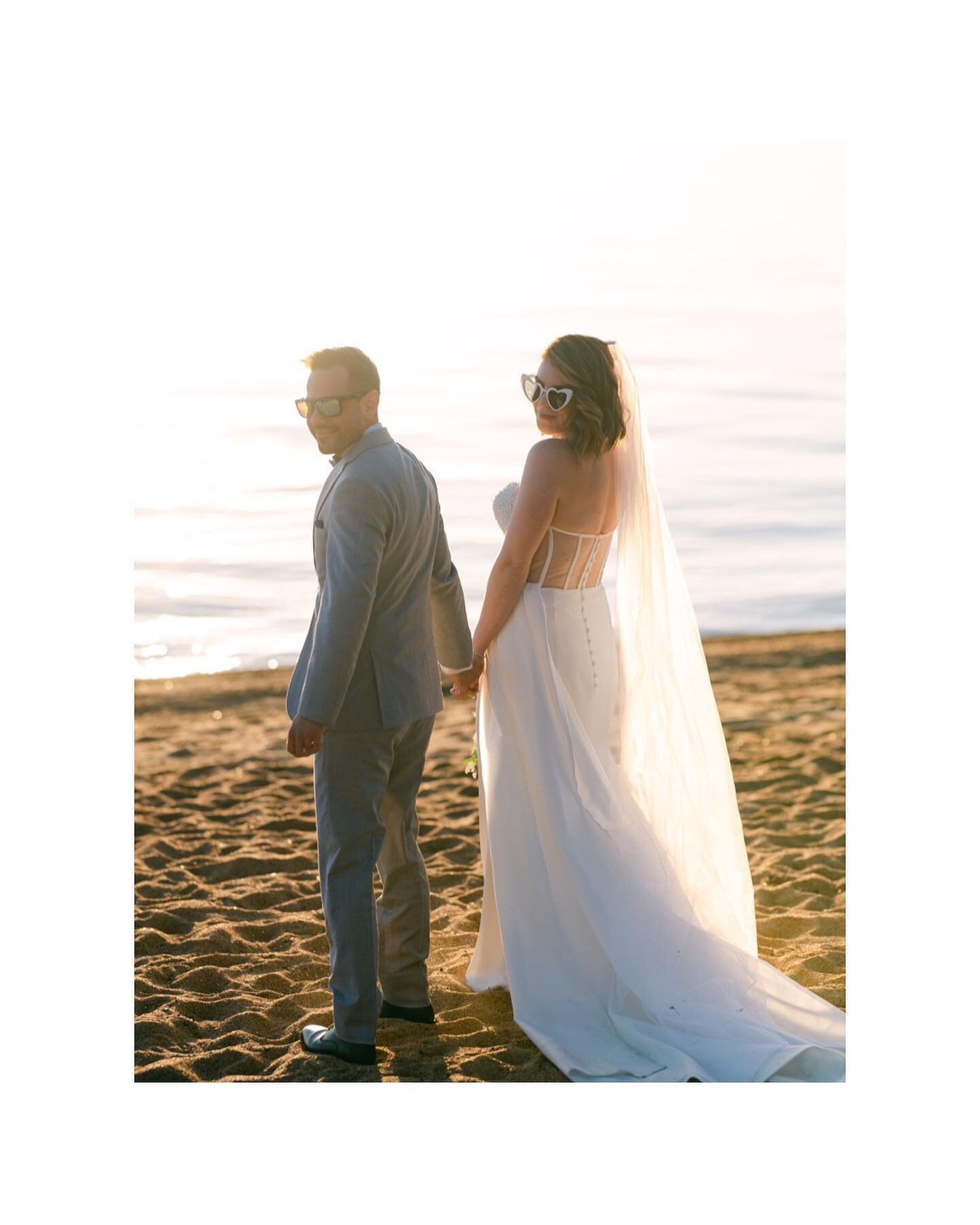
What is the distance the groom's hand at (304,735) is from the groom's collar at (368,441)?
785 millimetres

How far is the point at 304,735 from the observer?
352cm

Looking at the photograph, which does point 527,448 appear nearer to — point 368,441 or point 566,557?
point 566,557

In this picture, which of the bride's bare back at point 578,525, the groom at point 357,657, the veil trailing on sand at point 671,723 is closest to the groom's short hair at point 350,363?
the groom at point 357,657

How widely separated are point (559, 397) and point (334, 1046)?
2.12m

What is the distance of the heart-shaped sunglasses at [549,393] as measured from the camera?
3863 millimetres

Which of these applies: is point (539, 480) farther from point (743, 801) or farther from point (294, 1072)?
point (743, 801)

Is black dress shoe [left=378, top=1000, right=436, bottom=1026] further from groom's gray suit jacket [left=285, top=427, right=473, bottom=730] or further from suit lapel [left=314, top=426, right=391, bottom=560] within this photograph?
suit lapel [left=314, top=426, right=391, bottom=560]

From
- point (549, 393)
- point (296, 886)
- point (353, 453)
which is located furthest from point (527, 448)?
point (353, 453)

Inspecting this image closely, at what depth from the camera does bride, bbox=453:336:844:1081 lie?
369 centimetres

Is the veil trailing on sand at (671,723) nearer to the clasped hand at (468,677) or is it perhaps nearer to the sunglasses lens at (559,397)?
the sunglasses lens at (559,397)

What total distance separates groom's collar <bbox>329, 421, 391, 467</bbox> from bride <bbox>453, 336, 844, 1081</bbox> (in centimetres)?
49

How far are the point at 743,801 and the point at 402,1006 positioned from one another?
11.0 ft

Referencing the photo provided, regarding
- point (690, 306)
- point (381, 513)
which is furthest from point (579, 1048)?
point (690, 306)

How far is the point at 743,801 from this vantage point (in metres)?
6.95
